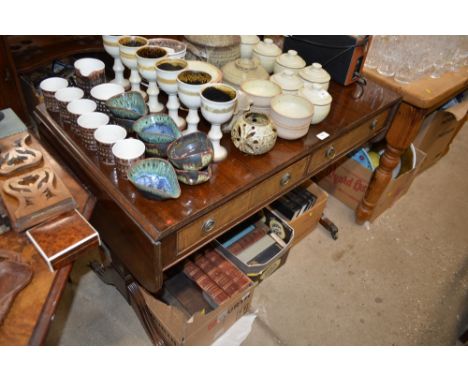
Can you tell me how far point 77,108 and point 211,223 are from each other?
56 cm

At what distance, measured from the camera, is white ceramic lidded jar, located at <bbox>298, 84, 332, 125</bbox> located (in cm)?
140

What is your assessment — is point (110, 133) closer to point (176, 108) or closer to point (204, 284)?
point (176, 108)

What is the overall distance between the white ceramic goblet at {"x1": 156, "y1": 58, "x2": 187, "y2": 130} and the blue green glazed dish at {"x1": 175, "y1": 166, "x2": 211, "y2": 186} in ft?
0.81

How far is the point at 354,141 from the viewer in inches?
63.1

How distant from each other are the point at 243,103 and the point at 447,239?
1.54m

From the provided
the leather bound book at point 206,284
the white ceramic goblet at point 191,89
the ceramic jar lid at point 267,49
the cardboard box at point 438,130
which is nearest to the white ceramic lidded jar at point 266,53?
the ceramic jar lid at point 267,49

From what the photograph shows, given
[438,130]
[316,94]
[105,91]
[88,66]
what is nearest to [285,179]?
[316,94]

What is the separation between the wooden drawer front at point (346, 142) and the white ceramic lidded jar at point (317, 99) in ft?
0.36

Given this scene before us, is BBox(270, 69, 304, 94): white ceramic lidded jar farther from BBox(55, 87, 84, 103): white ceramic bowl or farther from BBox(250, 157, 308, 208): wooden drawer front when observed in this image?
BBox(55, 87, 84, 103): white ceramic bowl

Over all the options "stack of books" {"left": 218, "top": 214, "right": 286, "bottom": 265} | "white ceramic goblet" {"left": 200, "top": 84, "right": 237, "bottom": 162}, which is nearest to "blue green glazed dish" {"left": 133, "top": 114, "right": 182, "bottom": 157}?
"white ceramic goblet" {"left": 200, "top": 84, "right": 237, "bottom": 162}

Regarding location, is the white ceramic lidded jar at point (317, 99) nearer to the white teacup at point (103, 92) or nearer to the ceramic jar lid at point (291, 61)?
the ceramic jar lid at point (291, 61)

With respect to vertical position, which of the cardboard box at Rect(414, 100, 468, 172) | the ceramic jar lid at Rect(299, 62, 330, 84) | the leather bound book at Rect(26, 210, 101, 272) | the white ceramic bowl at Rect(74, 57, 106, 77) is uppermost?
the ceramic jar lid at Rect(299, 62, 330, 84)

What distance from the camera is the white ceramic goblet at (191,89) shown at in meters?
1.18

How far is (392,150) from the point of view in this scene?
1.87 metres
